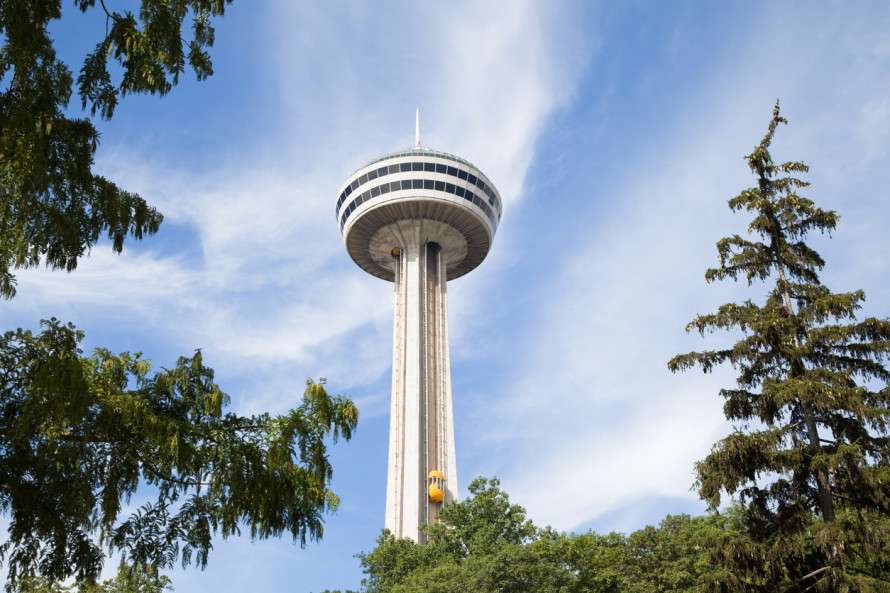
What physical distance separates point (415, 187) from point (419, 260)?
8.14 metres

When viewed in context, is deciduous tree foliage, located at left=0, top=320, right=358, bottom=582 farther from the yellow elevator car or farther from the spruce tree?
the yellow elevator car

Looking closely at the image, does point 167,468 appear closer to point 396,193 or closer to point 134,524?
point 134,524

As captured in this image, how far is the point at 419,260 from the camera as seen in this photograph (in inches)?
3386

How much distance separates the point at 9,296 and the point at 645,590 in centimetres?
3288

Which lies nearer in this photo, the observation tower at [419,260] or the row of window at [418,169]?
the observation tower at [419,260]

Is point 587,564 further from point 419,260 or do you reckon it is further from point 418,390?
point 419,260

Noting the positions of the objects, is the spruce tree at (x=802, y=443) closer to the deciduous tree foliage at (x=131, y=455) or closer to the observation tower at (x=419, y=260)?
the deciduous tree foliage at (x=131, y=455)

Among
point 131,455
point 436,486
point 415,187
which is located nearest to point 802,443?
point 131,455

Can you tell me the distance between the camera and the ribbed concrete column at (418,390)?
74.1 m

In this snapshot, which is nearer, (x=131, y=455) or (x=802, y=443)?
(x=131, y=455)

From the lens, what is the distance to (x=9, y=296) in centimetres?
1028

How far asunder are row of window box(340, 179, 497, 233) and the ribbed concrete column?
4629mm

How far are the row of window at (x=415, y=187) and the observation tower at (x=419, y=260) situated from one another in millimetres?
106

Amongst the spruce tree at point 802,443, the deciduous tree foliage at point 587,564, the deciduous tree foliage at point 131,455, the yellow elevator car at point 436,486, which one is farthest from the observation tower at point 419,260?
the deciduous tree foliage at point 131,455
